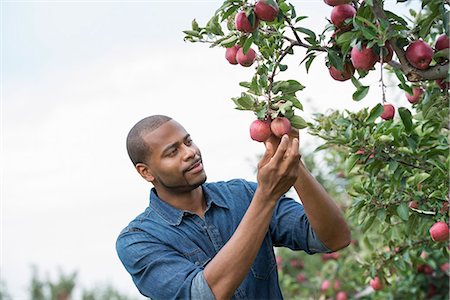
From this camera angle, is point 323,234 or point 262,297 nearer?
point 323,234

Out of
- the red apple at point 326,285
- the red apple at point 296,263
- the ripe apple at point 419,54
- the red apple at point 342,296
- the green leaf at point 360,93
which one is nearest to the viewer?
the ripe apple at point 419,54

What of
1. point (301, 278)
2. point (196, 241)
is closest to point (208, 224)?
point (196, 241)

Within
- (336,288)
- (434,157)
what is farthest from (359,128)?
(336,288)

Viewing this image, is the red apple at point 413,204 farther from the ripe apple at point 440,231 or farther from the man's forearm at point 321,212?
the man's forearm at point 321,212

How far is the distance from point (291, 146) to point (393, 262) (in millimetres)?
1434

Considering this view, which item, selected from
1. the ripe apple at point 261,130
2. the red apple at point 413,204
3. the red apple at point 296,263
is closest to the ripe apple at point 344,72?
the ripe apple at point 261,130

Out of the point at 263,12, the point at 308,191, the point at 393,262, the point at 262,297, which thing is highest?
the point at 263,12

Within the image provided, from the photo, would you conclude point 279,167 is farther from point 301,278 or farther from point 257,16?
point 301,278

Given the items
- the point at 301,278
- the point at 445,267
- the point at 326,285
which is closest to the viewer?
the point at 445,267

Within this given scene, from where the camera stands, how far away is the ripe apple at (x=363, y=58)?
174 cm

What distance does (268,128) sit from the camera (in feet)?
6.14

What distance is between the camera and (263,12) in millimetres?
1779

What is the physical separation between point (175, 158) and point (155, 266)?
32 centimetres

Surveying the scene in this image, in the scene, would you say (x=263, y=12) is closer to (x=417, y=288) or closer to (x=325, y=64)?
(x=325, y=64)
